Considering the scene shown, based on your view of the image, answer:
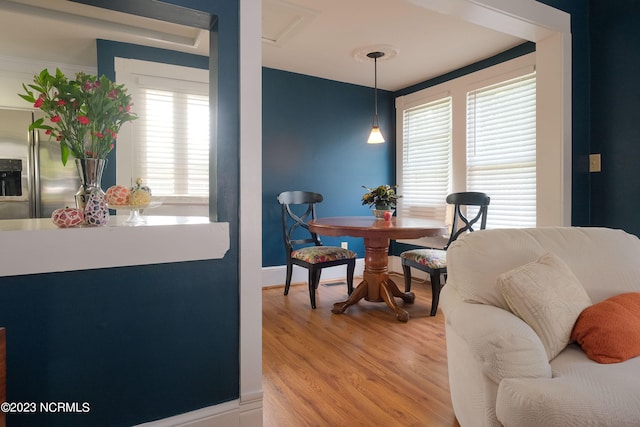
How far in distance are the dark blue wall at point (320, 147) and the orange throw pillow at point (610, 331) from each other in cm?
322

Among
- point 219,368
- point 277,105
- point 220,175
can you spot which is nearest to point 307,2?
point 277,105

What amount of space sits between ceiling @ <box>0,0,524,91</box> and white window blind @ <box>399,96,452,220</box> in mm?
559

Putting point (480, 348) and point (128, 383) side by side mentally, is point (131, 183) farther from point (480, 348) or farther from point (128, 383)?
point (480, 348)

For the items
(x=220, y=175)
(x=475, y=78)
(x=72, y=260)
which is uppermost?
(x=475, y=78)

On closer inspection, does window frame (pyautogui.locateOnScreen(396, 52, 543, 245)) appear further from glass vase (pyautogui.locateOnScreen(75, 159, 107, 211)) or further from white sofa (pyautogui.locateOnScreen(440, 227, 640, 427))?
glass vase (pyautogui.locateOnScreen(75, 159, 107, 211))

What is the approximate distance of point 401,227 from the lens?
114 inches

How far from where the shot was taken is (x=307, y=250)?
11.4 ft

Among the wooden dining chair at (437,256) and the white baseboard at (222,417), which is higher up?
the wooden dining chair at (437,256)

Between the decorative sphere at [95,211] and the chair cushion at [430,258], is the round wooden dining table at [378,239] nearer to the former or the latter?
the chair cushion at [430,258]

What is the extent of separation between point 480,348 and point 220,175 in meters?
1.14

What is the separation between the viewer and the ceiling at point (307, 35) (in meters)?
2.86

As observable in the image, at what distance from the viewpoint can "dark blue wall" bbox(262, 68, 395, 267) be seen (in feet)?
13.8

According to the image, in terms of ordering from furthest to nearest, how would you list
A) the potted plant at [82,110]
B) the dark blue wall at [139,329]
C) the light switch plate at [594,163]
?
the light switch plate at [594,163]
the potted plant at [82,110]
the dark blue wall at [139,329]

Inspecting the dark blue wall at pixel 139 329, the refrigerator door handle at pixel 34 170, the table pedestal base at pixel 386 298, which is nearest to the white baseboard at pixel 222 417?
the dark blue wall at pixel 139 329
